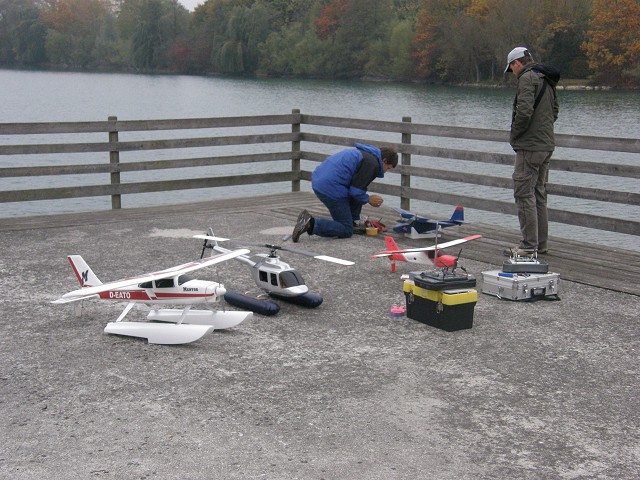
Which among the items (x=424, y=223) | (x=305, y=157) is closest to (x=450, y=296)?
(x=424, y=223)

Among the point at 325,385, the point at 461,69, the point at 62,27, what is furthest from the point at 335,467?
the point at 62,27

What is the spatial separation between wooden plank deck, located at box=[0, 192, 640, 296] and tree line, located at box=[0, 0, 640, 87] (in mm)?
59452

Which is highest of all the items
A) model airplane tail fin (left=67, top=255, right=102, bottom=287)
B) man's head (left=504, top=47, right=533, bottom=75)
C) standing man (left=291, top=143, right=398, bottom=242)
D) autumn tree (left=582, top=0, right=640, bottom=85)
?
autumn tree (left=582, top=0, right=640, bottom=85)

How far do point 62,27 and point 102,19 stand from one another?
5830 millimetres

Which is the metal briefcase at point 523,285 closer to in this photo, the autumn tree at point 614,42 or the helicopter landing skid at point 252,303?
the helicopter landing skid at point 252,303

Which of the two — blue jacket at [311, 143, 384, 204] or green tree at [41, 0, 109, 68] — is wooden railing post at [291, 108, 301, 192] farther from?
green tree at [41, 0, 109, 68]

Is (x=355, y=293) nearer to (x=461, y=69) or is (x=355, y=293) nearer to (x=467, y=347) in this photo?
(x=467, y=347)

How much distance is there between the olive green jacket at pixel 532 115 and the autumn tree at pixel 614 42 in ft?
204

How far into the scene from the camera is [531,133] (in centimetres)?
896

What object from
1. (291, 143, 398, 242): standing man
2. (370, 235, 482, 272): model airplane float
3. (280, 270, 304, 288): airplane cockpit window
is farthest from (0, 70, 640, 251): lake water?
(280, 270, 304, 288): airplane cockpit window

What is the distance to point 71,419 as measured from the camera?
516cm

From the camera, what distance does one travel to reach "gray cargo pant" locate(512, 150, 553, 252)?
9023mm

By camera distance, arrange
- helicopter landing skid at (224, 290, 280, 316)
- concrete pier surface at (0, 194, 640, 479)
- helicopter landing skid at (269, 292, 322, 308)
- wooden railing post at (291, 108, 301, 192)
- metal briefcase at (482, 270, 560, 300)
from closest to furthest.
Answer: concrete pier surface at (0, 194, 640, 479)
helicopter landing skid at (224, 290, 280, 316)
helicopter landing skid at (269, 292, 322, 308)
metal briefcase at (482, 270, 560, 300)
wooden railing post at (291, 108, 301, 192)

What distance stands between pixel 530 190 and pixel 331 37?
277 ft
